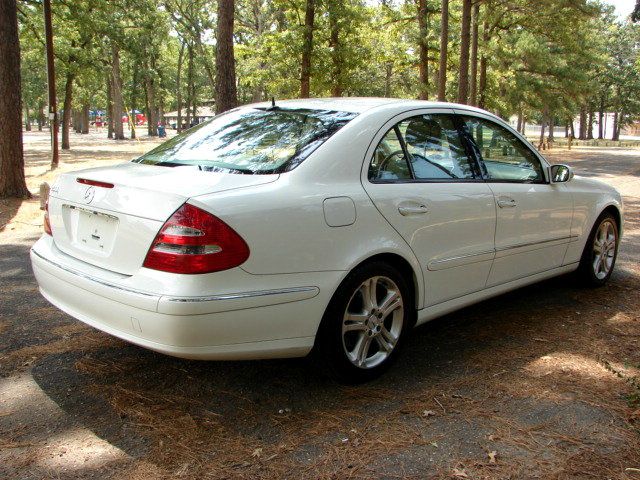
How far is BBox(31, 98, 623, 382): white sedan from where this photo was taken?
2814mm

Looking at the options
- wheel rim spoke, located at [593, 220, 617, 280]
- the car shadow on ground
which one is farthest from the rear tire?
the car shadow on ground

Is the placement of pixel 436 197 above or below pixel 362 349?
above

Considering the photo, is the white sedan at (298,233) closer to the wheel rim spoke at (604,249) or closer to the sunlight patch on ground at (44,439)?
the sunlight patch on ground at (44,439)

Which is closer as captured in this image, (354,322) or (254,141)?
(354,322)

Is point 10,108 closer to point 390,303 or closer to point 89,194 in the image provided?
point 89,194

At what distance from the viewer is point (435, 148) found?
13.1 ft

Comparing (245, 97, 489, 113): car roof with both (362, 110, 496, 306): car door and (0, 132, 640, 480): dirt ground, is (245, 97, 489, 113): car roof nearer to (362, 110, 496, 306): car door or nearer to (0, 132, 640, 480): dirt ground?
(362, 110, 496, 306): car door

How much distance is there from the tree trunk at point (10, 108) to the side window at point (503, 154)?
8706mm

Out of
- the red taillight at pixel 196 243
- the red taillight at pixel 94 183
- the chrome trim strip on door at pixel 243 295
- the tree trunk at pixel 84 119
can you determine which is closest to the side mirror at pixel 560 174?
the chrome trim strip on door at pixel 243 295

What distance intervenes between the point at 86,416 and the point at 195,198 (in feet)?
4.21

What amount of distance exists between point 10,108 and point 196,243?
9.13m

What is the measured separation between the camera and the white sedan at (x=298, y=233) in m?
2.81

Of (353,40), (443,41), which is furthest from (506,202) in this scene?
(353,40)

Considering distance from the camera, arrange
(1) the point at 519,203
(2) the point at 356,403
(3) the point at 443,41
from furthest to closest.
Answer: (3) the point at 443,41 < (1) the point at 519,203 < (2) the point at 356,403
